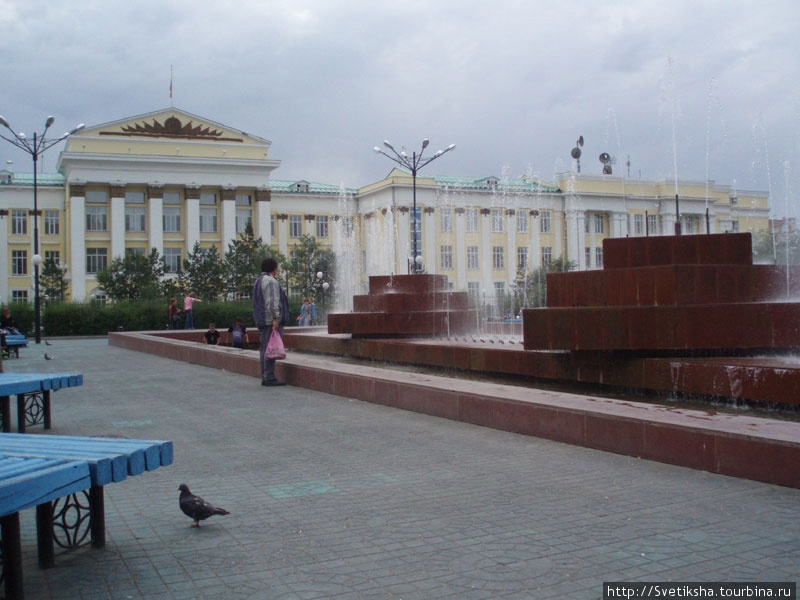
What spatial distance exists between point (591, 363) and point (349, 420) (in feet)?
8.88

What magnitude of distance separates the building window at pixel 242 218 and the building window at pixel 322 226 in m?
6.13

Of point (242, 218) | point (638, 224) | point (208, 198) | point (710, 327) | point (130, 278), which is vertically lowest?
point (710, 327)

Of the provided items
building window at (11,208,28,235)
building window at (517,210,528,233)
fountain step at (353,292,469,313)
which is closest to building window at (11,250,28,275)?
building window at (11,208,28,235)

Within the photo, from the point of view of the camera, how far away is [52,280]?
47219 mm

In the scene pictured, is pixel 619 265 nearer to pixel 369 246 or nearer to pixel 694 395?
pixel 694 395

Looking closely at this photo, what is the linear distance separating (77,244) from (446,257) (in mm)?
26890

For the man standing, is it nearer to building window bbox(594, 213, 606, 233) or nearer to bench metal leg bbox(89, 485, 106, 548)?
bench metal leg bbox(89, 485, 106, 548)

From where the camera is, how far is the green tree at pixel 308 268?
48.8 metres

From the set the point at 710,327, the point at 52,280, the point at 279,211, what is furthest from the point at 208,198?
the point at 710,327

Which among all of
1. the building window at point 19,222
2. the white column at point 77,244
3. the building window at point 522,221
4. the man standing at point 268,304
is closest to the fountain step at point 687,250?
the man standing at point 268,304

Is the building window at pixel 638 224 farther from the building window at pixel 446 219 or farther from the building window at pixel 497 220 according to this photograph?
the building window at pixel 446 219

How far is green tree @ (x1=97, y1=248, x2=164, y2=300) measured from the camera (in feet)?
148

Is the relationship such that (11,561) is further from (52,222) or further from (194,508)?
(52,222)

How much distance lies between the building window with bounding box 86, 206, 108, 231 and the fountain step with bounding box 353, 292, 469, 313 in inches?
1781
